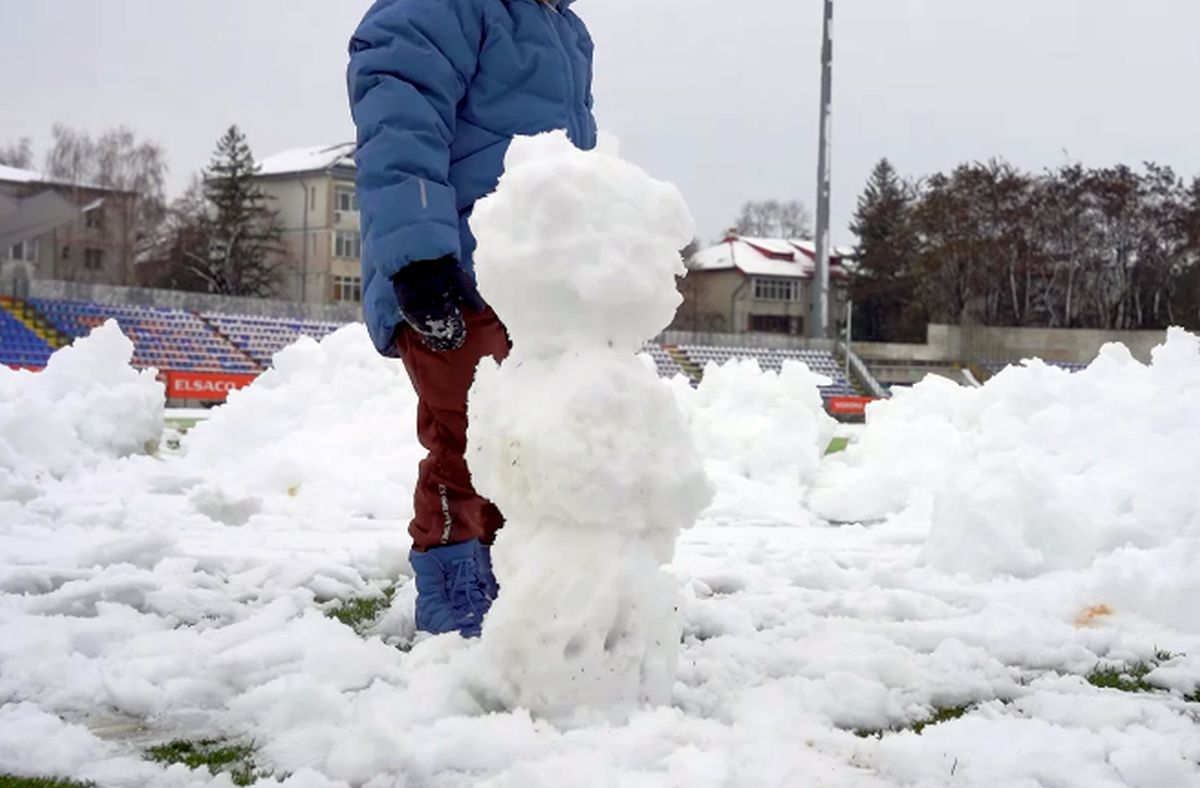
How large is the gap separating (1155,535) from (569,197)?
2935mm

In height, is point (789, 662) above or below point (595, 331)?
below

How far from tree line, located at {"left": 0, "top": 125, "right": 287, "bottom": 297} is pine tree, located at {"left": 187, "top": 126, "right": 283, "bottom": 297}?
38 mm

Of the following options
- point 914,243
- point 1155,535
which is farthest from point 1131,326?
point 1155,535

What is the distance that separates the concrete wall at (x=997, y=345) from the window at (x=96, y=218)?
29953 mm

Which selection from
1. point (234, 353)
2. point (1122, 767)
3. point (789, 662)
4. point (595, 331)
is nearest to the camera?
point (1122, 767)

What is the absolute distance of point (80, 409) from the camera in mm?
7973

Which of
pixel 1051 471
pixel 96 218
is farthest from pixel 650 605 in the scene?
pixel 96 218

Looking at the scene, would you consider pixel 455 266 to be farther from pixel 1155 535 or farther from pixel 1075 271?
pixel 1075 271

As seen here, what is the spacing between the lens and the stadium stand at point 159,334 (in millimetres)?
23875

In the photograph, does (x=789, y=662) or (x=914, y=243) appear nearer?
(x=789, y=662)

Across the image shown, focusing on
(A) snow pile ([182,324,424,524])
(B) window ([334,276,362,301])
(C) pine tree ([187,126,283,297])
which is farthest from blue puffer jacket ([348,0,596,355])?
(B) window ([334,276,362,301])

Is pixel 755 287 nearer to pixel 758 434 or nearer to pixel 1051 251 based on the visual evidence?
pixel 1051 251

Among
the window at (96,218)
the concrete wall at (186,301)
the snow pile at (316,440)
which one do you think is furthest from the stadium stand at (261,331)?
the window at (96,218)

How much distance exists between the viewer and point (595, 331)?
2385 millimetres
